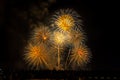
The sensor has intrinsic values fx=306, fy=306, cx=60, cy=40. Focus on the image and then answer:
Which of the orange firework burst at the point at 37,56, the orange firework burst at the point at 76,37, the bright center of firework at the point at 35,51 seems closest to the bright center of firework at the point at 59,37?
the orange firework burst at the point at 76,37

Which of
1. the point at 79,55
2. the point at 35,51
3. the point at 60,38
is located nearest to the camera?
the point at 35,51

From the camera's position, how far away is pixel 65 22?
15.5 metres

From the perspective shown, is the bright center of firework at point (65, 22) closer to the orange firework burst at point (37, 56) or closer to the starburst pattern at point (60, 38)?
the starburst pattern at point (60, 38)

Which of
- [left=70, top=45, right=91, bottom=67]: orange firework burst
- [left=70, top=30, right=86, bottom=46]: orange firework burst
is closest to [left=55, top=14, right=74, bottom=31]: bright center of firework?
[left=70, top=30, right=86, bottom=46]: orange firework burst

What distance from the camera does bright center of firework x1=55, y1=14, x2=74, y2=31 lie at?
51.0 ft

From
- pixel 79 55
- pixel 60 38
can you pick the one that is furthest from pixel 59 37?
pixel 79 55

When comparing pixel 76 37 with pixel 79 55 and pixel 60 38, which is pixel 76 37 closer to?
pixel 60 38

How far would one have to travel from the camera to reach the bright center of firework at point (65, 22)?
15.5 metres

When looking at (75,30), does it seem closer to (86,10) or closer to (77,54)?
(77,54)

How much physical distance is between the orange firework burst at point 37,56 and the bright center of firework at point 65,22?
5.92ft

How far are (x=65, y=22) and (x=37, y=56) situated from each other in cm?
240

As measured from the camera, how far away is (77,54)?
16906 mm

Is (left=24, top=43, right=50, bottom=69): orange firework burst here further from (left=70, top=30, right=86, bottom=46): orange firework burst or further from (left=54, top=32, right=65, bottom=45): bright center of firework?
(left=70, top=30, right=86, bottom=46): orange firework burst

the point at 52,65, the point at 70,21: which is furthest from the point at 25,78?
the point at 52,65
